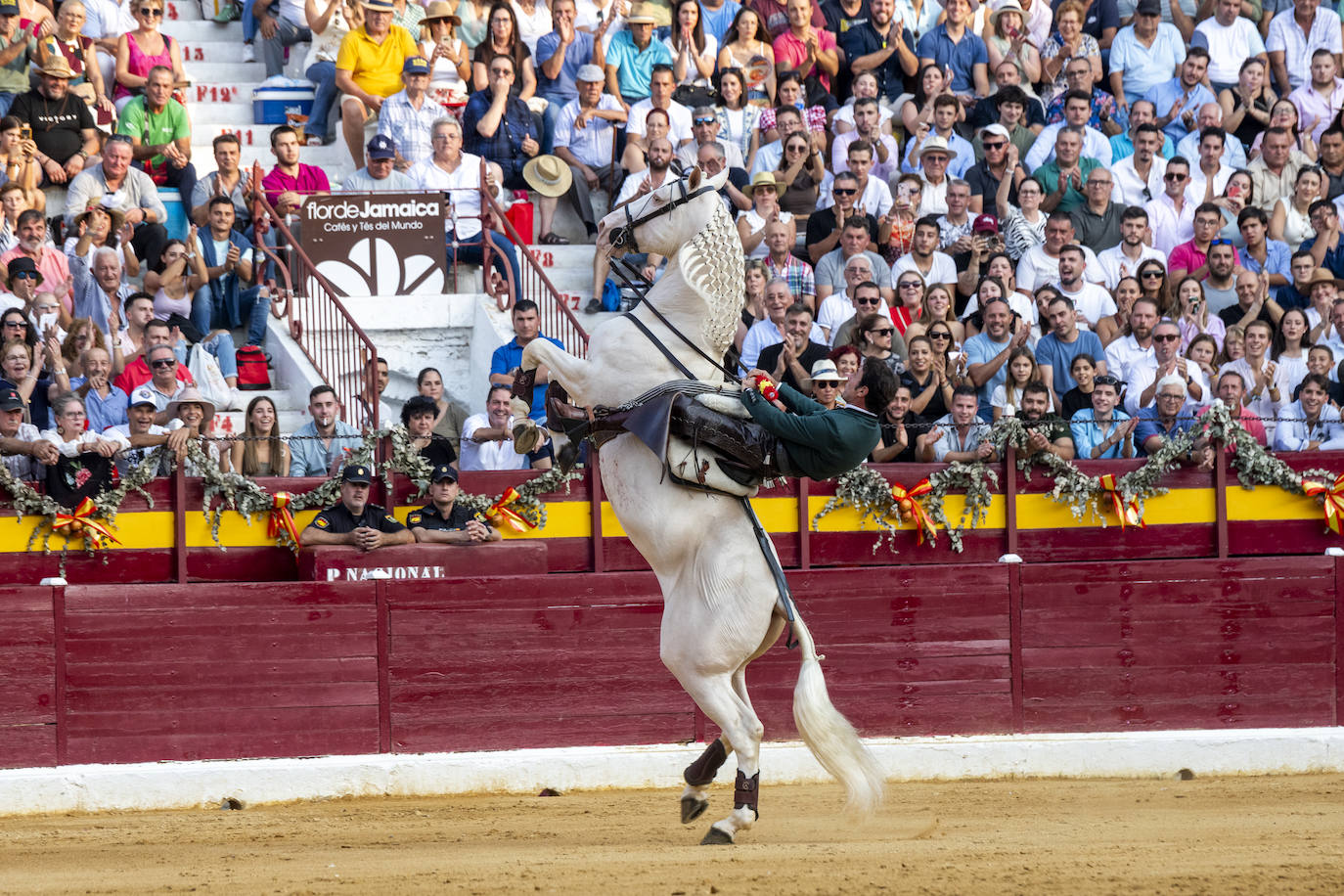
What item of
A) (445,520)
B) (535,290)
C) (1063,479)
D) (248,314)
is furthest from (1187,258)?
(248,314)

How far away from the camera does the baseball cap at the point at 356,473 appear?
10117 millimetres

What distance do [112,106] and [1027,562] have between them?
748cm

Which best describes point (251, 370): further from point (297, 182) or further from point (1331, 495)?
point (1331, 495)

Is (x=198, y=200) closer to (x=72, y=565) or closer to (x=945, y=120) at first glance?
(x=72, y=565)

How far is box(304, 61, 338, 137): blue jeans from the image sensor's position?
46.0 feet

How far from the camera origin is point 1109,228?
1372cm

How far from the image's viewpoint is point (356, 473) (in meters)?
10.1

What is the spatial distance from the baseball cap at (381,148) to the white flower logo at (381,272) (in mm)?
635

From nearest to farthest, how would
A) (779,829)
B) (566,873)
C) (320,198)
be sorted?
(566,873), (779,829), (320,198)

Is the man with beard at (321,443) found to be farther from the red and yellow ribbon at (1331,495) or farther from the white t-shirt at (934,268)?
the red and yellow ribbon at (1331,495)

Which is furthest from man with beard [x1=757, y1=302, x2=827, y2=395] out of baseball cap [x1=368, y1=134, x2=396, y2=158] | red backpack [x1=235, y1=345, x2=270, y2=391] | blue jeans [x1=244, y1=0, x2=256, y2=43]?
blue jeans [x1=244, y1=0, x2=256, y2=43]

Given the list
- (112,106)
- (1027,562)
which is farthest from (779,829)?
(112,106)

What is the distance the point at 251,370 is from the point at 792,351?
12.4 ft

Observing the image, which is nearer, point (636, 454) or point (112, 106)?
point (636, 454)
